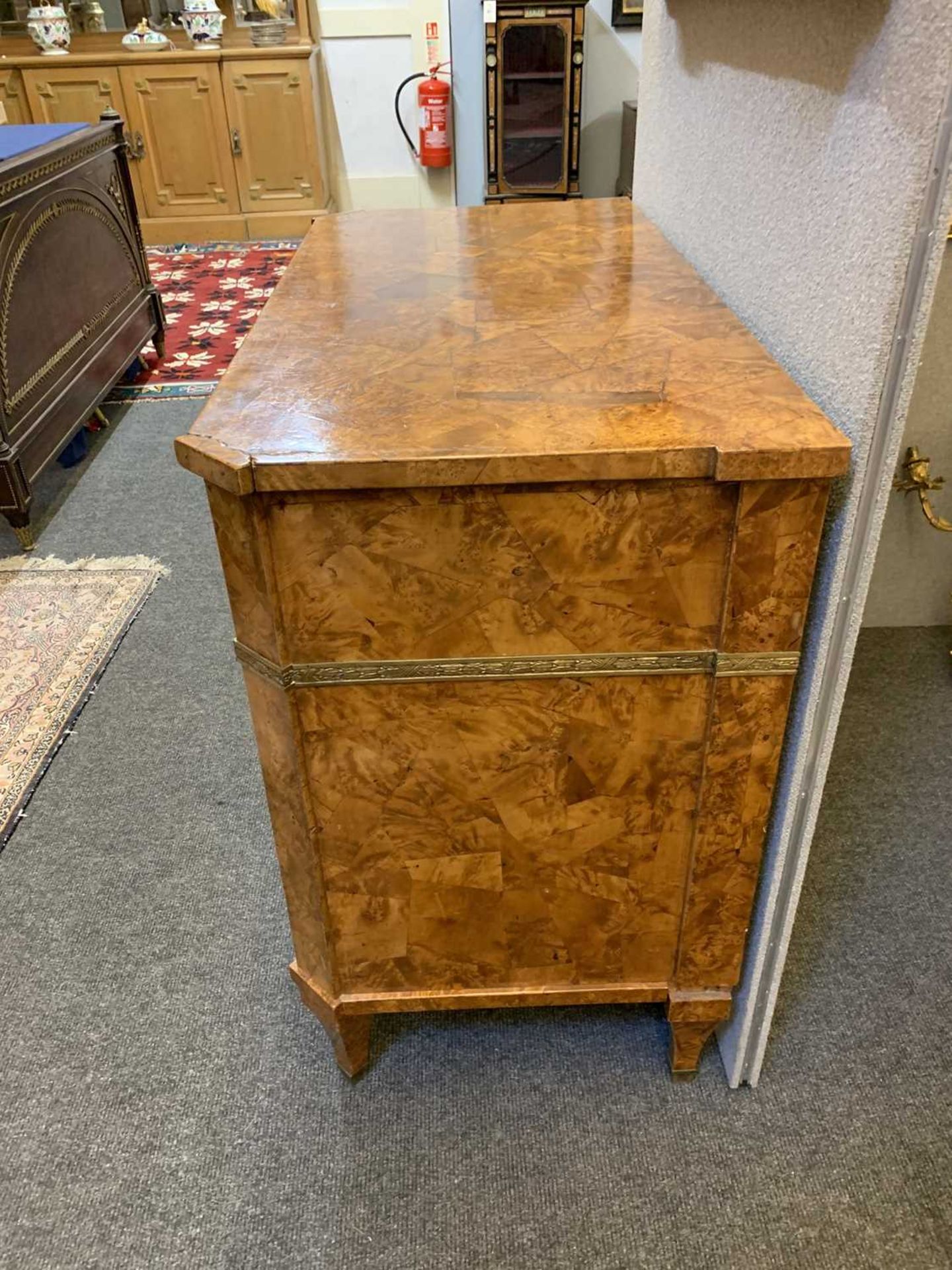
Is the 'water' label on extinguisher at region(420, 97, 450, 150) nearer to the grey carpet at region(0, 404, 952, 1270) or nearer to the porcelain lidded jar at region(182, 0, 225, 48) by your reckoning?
the porcelain lidded jar at region(182, 0, 225, 48)

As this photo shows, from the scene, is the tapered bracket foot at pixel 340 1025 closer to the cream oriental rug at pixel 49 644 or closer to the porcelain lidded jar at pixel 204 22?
the cream oriental rug at pixel 49 644

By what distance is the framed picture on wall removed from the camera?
4.66 m

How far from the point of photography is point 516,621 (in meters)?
0.89

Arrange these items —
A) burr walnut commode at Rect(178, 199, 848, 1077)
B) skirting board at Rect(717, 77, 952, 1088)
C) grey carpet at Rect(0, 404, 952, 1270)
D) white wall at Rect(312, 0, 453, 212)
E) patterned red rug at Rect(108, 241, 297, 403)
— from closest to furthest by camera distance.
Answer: skirting board at Rect(717, 77, 952, 1088)
burr walnut commode at Rect(178, 199, 848, 1077)
grey carpet at Rect(0, 404, 952, 1270)
patterned red rug at Rect(108, 241, 297, 403)
white wall at Rect(312, 0, 453, 212)

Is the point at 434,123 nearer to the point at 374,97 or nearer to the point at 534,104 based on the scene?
the point at 374,97

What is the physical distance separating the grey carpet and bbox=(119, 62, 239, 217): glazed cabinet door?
444 cm

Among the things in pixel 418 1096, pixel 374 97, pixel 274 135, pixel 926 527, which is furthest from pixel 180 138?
pixel 418 1096

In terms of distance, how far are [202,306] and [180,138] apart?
1.49m

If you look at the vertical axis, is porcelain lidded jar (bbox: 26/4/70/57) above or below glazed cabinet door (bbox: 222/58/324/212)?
above

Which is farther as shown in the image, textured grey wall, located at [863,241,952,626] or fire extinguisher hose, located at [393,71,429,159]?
fire extinguisher hose, located at [393,71,429,159]

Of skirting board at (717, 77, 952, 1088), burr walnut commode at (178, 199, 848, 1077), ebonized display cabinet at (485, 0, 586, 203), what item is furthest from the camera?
ebonized display cabinet at (485, 0, 586, 203)

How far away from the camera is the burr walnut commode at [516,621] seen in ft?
2.68

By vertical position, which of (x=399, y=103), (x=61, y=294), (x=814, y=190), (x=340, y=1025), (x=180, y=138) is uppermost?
(x=814, y=190)

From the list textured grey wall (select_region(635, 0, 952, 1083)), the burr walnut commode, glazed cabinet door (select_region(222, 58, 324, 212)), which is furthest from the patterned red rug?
the burr walnut commode
